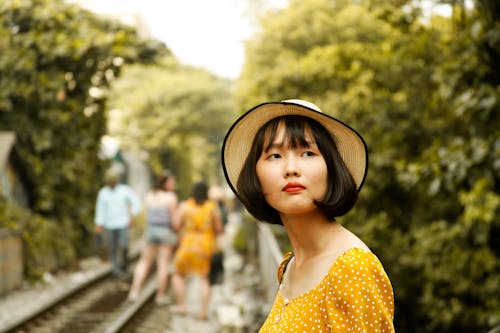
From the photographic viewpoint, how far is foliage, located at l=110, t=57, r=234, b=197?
42.8m

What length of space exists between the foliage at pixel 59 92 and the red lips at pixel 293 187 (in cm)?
1400

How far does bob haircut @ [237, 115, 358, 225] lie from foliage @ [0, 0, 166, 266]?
45.4 feet

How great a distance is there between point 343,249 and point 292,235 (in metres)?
0.24

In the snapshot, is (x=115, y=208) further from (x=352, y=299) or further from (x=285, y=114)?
(x=352, y=299)

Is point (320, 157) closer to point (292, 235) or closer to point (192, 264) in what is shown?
point (292, 235)

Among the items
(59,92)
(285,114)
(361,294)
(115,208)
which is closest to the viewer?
(361,294)

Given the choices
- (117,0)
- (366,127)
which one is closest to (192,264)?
(366,127)

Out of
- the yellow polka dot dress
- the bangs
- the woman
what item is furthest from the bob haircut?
the woman

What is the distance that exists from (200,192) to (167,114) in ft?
116

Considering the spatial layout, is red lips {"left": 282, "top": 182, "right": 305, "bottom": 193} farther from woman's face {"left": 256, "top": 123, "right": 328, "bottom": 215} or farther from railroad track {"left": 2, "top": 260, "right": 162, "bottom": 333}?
railroad track {"left": 2, "top": 260, "right": 162, "bottom": 333}

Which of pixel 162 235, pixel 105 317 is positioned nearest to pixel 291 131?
pixel 162 235

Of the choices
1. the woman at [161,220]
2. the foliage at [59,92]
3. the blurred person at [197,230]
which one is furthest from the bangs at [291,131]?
the foliage at [59,92]

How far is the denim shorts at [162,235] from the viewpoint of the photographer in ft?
35.0

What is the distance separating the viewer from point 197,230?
9.50 meters
